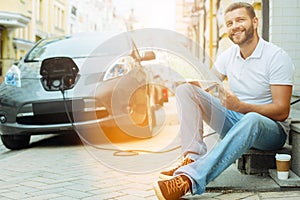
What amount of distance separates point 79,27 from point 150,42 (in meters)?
39.0

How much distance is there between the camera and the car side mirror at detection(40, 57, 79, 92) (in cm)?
526

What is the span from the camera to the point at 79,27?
4438cm

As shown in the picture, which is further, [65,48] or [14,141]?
[65,48]

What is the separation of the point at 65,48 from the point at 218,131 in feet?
11.0

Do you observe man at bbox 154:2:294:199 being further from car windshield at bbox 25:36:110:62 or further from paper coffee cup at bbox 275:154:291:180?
car windshield at bbox 25:36:110:62

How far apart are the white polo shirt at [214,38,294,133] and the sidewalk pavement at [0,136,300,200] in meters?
0.54

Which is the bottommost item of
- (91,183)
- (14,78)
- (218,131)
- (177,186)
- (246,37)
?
(91,183)

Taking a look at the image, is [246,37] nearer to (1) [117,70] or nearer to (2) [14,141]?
(1) [117,70]

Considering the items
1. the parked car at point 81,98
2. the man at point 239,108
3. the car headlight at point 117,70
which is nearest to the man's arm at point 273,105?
the man at point 239,108

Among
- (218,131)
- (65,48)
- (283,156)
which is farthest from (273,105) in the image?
(65,48)

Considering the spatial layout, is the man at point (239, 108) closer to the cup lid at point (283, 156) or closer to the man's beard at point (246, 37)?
the man's beard at point (246, 37)

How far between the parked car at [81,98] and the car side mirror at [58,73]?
0.08ft

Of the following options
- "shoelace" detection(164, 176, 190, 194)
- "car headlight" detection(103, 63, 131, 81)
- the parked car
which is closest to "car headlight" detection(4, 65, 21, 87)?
the parked car

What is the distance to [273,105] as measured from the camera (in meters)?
2.77
